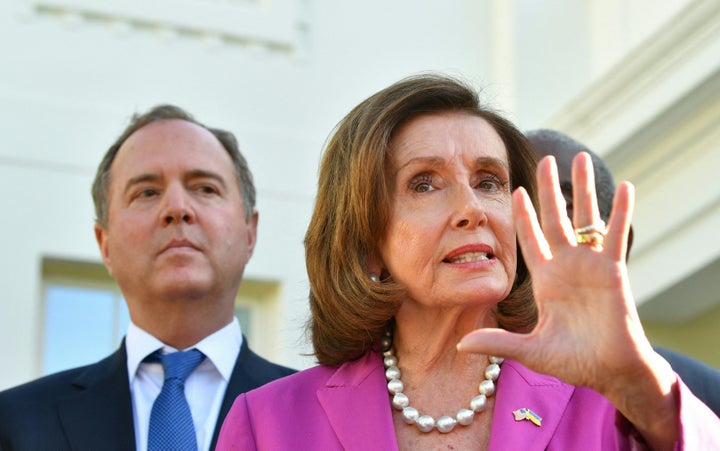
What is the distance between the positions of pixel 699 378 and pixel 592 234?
3.33ft

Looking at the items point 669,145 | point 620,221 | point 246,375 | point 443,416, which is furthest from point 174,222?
point 669,145

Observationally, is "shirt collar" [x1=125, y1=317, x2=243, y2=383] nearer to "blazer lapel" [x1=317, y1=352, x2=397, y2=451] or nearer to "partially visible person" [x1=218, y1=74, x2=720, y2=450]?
"partially visible person" [x1=218, y1=74, x2=720, y2=450]

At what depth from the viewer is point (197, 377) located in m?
3.74

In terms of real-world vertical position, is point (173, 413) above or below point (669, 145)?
below

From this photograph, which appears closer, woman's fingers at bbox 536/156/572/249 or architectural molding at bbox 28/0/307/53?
woman's fingers at bbox 536/156/572/249

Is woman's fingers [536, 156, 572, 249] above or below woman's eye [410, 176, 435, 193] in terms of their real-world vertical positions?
below

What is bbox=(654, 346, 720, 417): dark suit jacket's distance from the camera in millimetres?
2984

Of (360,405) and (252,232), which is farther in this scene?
(252,232)

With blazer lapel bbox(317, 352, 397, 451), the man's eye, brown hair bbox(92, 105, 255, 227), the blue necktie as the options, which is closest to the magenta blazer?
blazer lapel bbox(317, 352, 397, 451)

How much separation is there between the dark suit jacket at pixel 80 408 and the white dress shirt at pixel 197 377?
0.11 ft

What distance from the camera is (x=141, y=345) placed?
12.5 feet

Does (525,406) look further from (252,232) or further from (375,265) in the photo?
(252,232)

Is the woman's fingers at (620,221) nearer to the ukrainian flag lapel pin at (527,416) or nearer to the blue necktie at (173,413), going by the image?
the ukrainian flag lapel pin at (527,416)

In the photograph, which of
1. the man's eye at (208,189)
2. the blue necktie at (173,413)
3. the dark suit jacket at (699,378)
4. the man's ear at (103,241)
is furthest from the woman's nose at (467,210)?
the man's ear at (103,241)
